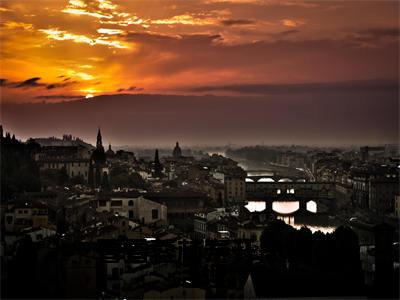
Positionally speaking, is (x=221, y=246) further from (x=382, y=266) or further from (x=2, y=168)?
(x=2, y=168)

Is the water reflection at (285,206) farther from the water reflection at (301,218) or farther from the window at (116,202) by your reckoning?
the window at (116,202)

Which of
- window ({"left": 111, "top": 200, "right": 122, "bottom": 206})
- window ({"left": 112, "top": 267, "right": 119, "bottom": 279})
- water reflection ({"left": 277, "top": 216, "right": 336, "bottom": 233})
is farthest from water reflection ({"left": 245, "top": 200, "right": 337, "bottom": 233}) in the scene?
window ({"left": 112, "top": 267, "right": 119, "bottom": 279})

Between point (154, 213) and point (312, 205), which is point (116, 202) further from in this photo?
point (312, 205)

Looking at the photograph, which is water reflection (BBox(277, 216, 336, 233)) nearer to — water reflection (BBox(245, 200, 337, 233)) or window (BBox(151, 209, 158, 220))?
water reflection (BBox(245, 200, 337, 233))

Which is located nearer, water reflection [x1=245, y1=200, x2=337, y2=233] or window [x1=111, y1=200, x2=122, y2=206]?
window [x1=111, y1=200, x2=122, y2=206]

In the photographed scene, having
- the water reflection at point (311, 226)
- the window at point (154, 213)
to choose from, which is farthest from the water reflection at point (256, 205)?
the window at point (154, 213)

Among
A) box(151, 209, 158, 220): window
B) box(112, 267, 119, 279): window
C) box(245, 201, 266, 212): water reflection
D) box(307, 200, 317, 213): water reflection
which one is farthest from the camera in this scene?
box(245, 201, 266, 212): water reflection

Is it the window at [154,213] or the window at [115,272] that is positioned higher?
the window at [154,213]

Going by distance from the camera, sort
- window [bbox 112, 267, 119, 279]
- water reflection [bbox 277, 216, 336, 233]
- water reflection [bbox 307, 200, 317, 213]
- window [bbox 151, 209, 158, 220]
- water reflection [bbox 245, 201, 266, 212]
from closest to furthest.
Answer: window [bbox 112, 267, 119, 279] < window [bbox 151, 209, 158, 220] < water reflection [bbox 277, 216, 336, 233] < water reflection [bbox 307, 200, 317, 213] < water reflection [bbox 245, 201, 266, 212]

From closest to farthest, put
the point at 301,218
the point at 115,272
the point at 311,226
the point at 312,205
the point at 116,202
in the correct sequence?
the point at 115,272
the point at 116,202
the point at 311,226
the point at 301,218
the point at 312,205

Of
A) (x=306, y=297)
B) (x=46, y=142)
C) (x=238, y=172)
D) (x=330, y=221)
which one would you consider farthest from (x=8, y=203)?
(x=46, y=142)

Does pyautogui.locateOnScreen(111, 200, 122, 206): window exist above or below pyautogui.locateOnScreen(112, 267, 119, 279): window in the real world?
above

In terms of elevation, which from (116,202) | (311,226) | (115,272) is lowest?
(311,226)

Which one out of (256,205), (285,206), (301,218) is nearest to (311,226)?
(301,218)
